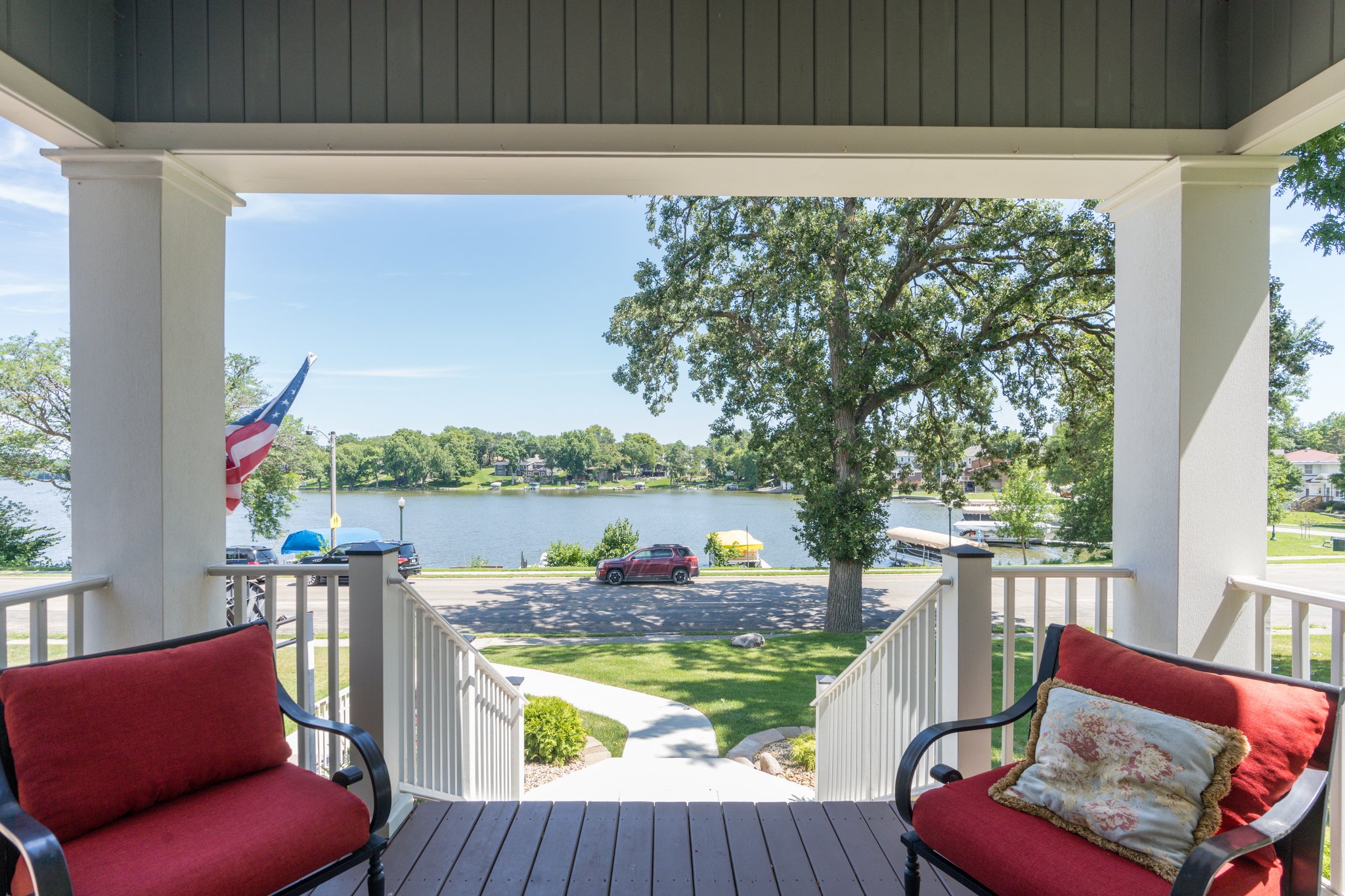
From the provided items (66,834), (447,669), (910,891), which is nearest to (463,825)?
(447,669)

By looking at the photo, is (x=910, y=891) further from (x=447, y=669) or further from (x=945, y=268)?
(x=945, y=268)

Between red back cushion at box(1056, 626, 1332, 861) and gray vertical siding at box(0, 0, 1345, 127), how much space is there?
1.85 metres

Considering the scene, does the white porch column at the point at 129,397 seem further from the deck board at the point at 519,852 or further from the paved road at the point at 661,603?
the paved road at the point at 661,603

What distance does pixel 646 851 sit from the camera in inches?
79.1

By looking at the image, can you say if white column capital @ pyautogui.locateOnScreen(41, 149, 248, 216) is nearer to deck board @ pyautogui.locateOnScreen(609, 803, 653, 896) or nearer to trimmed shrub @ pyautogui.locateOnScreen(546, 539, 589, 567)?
deck board @ pyautogui.locateOnScreen(609, 803, 653, 896)

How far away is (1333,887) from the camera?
177 centimetres

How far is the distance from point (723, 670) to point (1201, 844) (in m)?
7.76

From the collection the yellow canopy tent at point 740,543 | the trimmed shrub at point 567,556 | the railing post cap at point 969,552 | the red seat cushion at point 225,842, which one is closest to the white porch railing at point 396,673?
the red seat cushion at point 225,842

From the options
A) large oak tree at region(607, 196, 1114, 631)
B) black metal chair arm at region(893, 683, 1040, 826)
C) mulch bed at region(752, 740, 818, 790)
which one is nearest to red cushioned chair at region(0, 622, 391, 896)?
black metal chair arm at region(893, 683, 1040, 826)

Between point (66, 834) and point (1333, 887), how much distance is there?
3153 mm

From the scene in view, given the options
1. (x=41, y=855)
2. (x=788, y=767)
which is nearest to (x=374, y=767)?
(x=41, y=855)

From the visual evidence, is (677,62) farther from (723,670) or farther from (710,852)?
(723,670)

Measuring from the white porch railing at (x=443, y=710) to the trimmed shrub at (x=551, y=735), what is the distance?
193 cm

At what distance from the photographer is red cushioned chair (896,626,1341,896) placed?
1.24 meters
